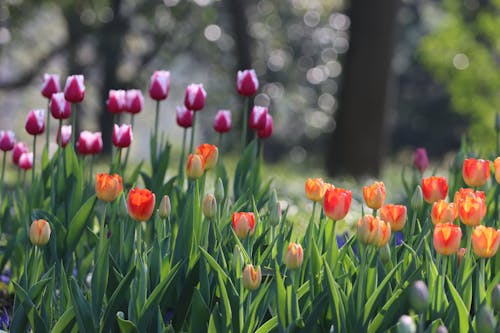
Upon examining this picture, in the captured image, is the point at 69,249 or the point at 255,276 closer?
the point at 255,276

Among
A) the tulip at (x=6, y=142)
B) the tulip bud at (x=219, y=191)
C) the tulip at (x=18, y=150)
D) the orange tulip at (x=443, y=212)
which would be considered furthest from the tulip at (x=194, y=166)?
the tulip at (x=18, y=150)

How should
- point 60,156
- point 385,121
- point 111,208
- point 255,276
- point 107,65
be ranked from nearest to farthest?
point 255,276, point 111,208, point 60,156, point 385,121, point 107,65

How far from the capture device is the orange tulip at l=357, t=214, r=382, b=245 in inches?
86.0

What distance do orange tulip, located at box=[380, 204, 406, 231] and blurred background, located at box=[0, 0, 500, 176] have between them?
7.92 meters

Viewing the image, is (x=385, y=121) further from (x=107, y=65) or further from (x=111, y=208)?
(x=107, y=65)

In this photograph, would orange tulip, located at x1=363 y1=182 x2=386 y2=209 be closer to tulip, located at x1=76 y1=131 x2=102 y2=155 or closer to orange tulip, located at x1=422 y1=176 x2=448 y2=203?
orange tulip, located at x1=422 y1=176 x2=448 y2=203

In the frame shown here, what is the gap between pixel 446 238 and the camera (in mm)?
2152

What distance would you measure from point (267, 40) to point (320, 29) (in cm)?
216

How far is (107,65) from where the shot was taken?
18219mm

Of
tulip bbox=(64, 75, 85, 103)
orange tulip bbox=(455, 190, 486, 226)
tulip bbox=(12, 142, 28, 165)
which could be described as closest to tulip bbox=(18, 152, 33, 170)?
tulip bbox=(12, 142, 28, 165)

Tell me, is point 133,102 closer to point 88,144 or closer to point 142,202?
point 88,144

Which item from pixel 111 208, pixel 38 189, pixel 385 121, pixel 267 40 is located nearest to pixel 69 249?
pixel 111 208

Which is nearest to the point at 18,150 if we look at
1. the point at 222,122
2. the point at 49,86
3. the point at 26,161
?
the point at 26,161

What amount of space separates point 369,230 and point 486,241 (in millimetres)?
312
